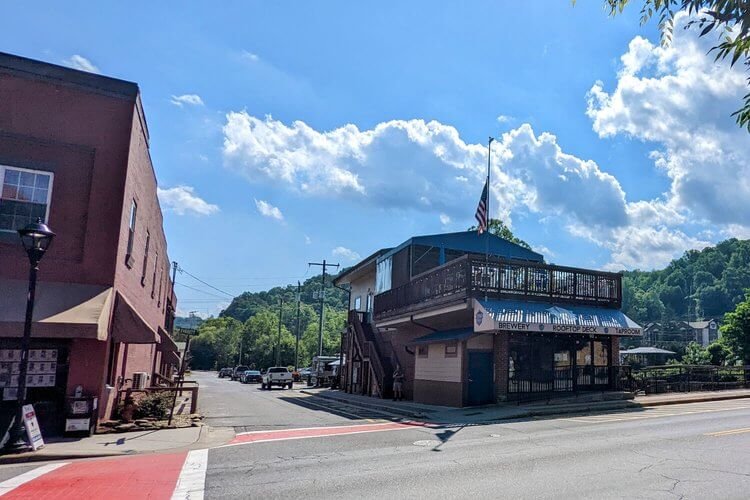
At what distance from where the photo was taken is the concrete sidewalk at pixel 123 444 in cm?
1052

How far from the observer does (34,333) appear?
11742 millimetres

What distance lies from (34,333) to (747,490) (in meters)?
13.3

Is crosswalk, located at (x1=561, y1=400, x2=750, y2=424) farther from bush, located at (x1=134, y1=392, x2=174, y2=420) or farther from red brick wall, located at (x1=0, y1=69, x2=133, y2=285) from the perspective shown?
red brick wall, located at (x1=0, y1=69, x2=133, y2=285)

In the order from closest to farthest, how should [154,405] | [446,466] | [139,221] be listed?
[446,466]
[154,405]
[139,221]

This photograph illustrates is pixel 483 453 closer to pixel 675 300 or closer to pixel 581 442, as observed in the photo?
pixel 581 442

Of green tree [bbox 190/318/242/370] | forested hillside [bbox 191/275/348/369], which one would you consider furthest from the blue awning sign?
green tree [bbox 190/318/242/370]

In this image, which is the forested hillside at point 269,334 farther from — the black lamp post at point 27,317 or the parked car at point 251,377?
the black lamp post at point 27,317

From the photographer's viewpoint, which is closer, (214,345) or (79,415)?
(79,415)

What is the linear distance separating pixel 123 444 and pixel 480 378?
1300cm

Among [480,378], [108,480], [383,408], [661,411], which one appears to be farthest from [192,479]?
[661,411]

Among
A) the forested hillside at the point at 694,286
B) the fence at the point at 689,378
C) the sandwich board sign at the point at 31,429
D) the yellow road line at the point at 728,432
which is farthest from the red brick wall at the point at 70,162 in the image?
the forested hillside at the point at 694,286

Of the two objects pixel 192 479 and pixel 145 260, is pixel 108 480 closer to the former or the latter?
pixel 192 479

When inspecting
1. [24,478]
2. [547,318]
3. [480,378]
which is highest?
[547,318]

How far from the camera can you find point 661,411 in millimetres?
18094
